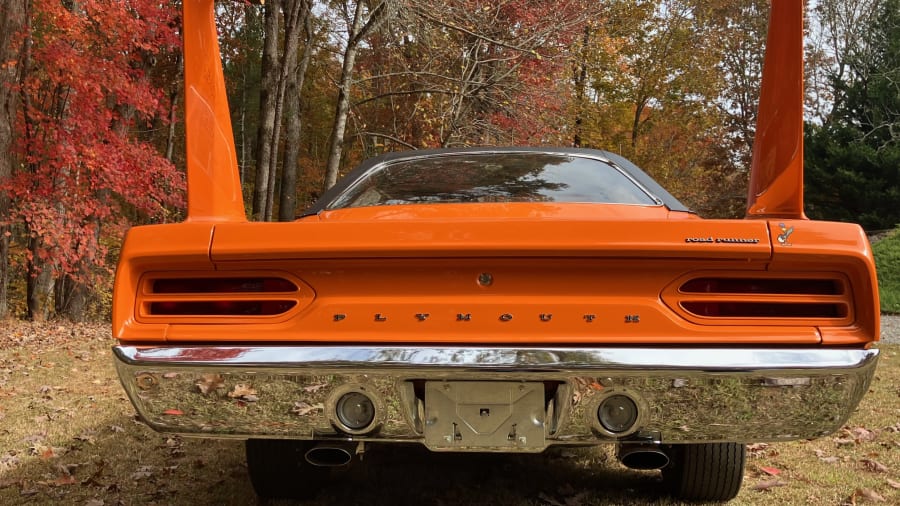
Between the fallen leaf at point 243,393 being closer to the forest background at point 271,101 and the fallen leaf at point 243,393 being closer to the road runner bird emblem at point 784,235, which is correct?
the road runner bird emblem at point 784,235

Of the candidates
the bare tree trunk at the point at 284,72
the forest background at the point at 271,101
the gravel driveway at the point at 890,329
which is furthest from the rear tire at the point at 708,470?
the bare tree trunk at the point at 284,72

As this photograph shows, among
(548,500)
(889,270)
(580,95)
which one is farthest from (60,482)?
(580,95)

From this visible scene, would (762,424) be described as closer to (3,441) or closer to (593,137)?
(3,441)

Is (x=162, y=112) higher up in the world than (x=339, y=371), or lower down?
higher up

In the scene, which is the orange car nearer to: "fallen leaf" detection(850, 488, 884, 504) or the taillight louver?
the taillight louver

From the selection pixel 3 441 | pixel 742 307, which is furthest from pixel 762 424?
pixel 3 441

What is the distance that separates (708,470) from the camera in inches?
111

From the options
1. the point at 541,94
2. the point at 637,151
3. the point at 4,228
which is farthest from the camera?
the point at 637,151

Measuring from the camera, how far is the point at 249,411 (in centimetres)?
207

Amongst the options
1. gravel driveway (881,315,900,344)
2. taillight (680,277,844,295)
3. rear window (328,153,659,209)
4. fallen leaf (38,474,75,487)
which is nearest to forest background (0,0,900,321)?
gravel driveway (881,315,900,344)

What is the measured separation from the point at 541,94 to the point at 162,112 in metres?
7.76

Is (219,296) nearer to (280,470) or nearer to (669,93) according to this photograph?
(280,470)

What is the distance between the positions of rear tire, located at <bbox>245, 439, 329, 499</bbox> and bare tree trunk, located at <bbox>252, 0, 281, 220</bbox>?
9.19 meters

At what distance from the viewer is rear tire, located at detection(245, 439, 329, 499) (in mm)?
2809
